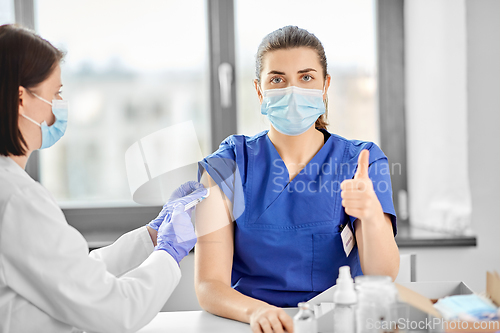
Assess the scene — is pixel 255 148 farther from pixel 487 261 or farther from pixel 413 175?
pixel 487 261

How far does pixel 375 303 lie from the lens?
0.75 m

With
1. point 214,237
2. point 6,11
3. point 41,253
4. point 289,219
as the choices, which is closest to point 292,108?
point 289,219

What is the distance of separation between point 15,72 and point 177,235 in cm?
52

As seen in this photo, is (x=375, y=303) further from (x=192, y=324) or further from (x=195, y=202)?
(x=195, y=202)

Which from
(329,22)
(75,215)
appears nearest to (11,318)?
(75,215)

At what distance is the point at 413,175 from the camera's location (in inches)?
88.7

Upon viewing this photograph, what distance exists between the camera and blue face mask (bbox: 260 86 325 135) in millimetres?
1303

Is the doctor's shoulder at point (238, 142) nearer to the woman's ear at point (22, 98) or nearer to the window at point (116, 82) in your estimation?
the woman's ear at point (22, 98)

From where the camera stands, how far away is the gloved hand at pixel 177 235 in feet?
3.48

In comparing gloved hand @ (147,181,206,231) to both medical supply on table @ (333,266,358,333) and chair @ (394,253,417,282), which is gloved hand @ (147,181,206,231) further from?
chair @ (394,253,417,282)

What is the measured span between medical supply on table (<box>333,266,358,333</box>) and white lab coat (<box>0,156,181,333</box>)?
390mm

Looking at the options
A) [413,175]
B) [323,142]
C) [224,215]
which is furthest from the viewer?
[413,175]

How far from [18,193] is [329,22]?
1905 mm

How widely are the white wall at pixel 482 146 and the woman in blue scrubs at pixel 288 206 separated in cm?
90
